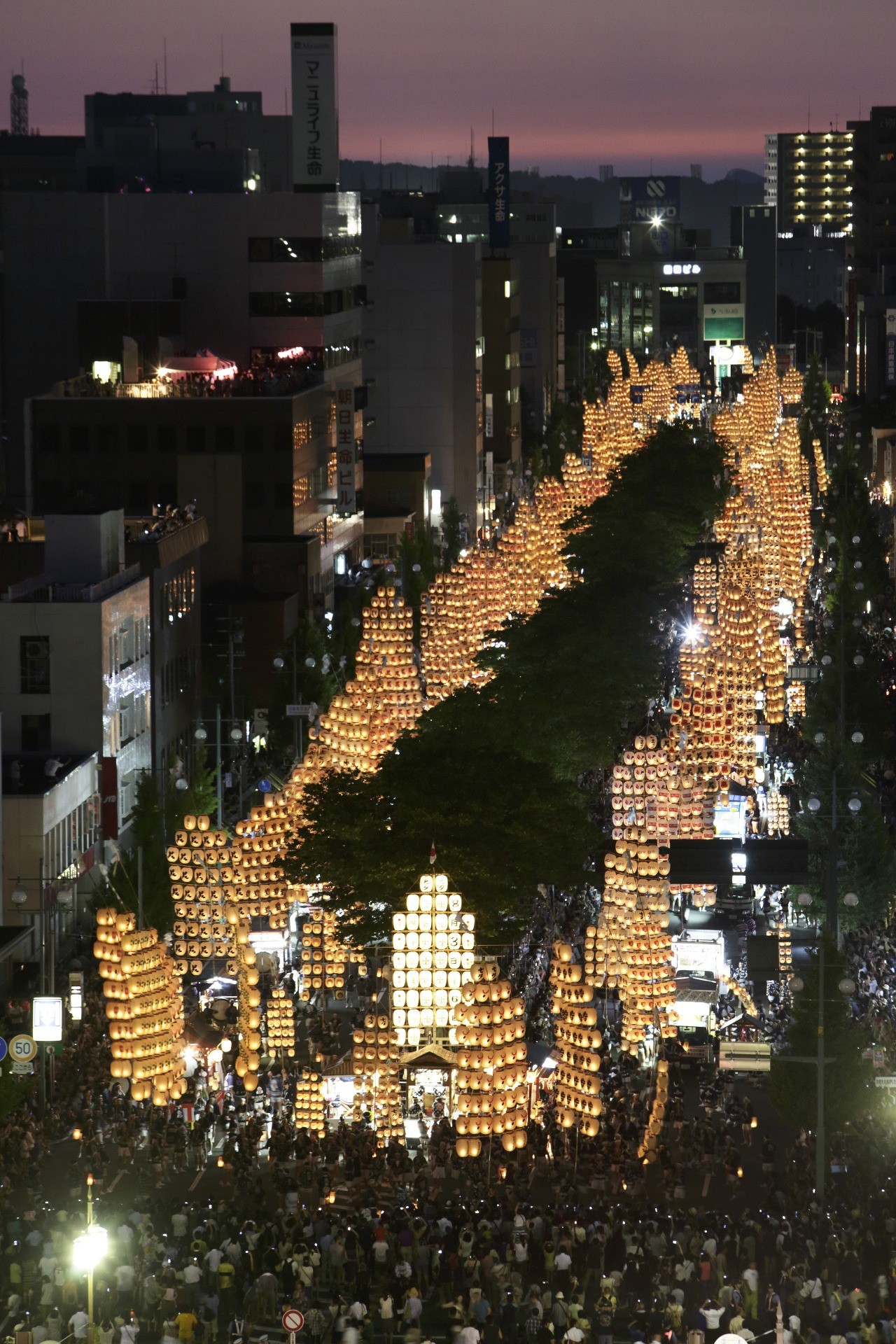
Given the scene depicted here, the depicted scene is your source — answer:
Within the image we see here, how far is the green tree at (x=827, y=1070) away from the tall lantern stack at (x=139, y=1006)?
1247 centimetres

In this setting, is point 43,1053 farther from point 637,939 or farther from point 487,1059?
point 637,939

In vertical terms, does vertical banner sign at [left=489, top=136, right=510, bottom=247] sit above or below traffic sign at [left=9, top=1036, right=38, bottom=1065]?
above

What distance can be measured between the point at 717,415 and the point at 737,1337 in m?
126

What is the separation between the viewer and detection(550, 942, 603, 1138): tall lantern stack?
45000mm

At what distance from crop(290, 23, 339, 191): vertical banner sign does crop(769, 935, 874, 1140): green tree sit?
7744 centimetres

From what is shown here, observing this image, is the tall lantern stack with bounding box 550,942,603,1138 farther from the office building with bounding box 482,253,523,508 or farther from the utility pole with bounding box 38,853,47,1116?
the office building with bounding box 482,253,523,508

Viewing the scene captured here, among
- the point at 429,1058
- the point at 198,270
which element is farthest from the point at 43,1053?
the point at 198,270

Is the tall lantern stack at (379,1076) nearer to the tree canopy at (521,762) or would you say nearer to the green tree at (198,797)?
the tree canopy at (521,762)

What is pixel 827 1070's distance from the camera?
144 feet

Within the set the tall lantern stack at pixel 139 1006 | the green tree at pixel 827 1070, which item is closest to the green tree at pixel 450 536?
the tall lantern stack at pixel 139 1006

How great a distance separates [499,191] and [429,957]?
148m

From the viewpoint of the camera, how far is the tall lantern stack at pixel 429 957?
4516 cm

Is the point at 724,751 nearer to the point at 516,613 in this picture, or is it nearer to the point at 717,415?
the point at 516,613

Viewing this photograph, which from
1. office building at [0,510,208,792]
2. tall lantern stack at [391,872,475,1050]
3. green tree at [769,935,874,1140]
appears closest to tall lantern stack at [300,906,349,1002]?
tall lantern stack at [391,872,475,1050]
